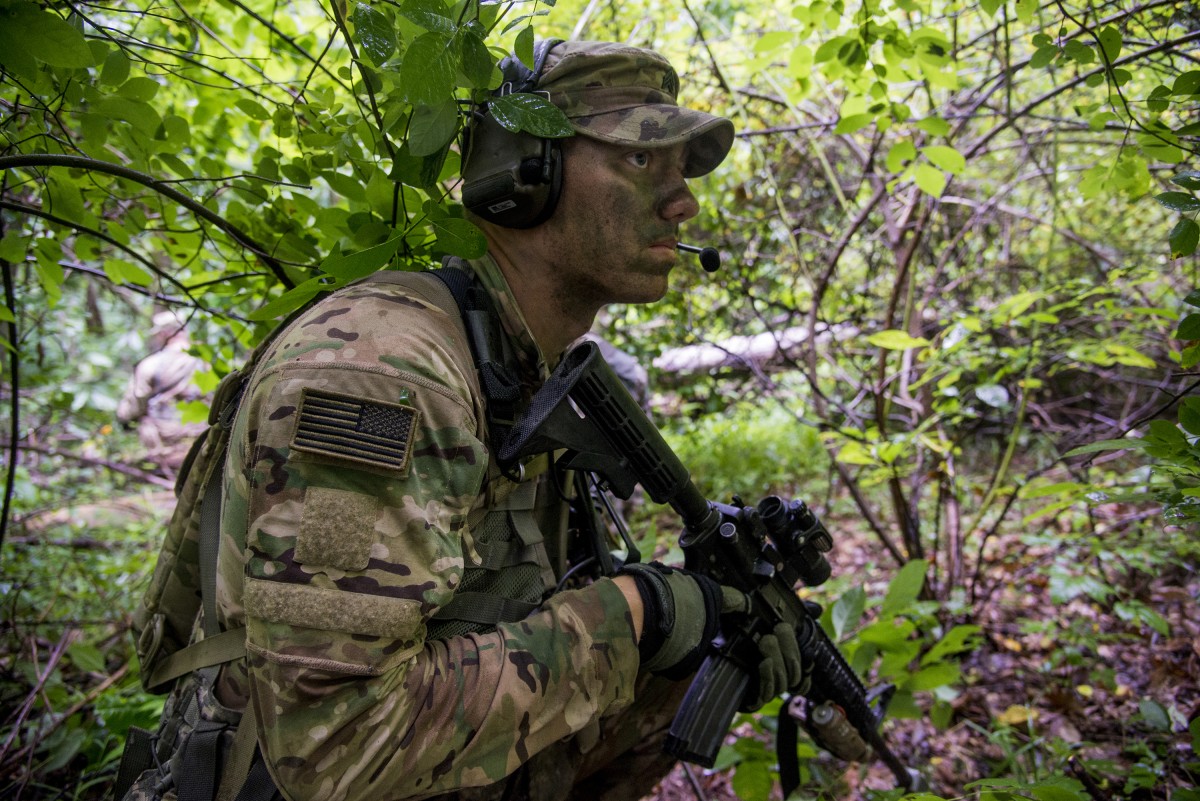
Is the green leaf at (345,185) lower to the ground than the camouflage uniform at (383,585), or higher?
higher

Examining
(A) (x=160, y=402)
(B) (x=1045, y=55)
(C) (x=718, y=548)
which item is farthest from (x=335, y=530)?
(A) (x=160, y=402)

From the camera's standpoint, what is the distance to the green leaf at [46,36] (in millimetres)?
1186

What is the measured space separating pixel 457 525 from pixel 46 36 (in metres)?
1.09

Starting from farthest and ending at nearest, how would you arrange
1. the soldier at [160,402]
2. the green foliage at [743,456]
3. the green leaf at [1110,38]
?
the soldier at [160,402] < the green foliage at [743,456] < the green leaf at [1110,38]

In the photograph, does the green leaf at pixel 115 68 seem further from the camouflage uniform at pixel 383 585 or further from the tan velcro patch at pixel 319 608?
the tan velcro patch at pixel 319 608

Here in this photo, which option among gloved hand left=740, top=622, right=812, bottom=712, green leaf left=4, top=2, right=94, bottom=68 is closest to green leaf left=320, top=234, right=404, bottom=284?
green leaf left=4, top=2, right=94, bottom=68

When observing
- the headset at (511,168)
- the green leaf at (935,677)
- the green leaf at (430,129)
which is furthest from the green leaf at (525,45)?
the green leaf at (935,677)

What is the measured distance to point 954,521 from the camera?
341cm

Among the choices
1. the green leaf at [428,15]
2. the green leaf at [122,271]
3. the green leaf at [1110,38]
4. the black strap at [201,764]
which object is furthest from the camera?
the green leaf at [122,271]

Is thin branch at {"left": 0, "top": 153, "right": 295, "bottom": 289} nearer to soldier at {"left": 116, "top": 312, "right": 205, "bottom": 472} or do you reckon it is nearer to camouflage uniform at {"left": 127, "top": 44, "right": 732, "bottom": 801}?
camouflage uniform at {"left": 127, "top": 44, "right": 732, "bottom": 801}

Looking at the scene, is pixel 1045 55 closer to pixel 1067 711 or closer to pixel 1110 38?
pixel 1110 38

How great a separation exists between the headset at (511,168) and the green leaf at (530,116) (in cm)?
39

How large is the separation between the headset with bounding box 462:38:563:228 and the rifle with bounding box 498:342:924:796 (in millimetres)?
417

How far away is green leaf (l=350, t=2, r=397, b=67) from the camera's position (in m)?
1.20
